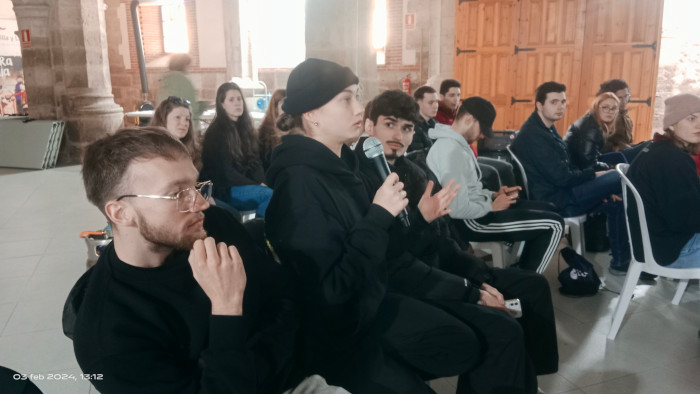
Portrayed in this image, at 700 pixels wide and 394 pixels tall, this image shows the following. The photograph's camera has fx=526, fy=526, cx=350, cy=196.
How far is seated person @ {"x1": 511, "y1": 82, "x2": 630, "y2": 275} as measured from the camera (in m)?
3.69

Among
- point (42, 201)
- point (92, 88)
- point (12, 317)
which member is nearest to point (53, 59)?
point (92, 88)

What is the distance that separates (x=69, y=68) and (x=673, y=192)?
863cm

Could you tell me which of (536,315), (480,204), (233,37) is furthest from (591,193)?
(233,37)

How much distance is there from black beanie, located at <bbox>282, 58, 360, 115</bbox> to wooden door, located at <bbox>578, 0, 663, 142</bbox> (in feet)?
22.6

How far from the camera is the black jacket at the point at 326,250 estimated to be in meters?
1.53

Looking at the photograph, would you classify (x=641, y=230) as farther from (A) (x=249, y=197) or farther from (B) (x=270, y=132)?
(B) (x=270, y=132)

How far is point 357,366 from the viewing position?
62.2 inches

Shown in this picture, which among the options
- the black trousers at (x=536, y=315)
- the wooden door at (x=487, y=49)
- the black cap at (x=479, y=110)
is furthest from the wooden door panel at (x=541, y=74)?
the black trousers at (x=536, y=315)

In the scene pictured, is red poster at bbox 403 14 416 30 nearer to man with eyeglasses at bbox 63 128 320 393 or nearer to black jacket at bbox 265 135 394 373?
black jacket at bbox 265 135 394 373

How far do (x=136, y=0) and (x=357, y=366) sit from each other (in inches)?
554

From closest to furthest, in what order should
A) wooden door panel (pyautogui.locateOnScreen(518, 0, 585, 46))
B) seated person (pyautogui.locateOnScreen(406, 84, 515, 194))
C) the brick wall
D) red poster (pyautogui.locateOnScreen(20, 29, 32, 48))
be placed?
seated person (pyautogui.locateOnScreen(406, 84, 515, 194)), wooden door panel (pyautogui.locateOnScreen(518, 0, 585, 46)), red poster (pyautogui.locateOnScreen(20, 29, 32, 48)), the brick wall

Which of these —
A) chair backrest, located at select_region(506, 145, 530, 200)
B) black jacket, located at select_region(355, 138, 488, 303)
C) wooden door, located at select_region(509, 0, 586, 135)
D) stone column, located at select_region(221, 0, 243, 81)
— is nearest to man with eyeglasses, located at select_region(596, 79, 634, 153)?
chair backrest, located at select_region(506, 145, 530, 200)

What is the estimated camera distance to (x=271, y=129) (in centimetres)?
417

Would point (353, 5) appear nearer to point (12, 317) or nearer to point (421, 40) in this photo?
point (12, 317)
